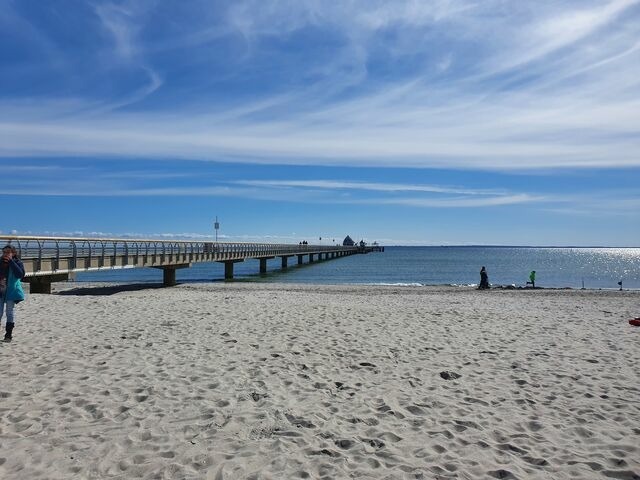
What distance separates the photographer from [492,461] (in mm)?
4520

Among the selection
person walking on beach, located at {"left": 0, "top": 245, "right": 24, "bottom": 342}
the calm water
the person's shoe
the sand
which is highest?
person walking on beach, located at {"left": 0, "top": 245, "right": 24, "bottom": 342}

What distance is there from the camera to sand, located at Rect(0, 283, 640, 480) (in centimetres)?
445

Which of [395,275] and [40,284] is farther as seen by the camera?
[395,275]

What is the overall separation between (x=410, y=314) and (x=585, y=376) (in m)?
7.11

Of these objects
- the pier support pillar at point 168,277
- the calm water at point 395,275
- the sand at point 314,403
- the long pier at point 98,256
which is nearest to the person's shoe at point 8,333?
the sand at point 314,403

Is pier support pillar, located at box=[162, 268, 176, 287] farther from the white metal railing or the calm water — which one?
the calm water

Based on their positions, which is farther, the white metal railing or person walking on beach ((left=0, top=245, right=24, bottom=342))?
the white metal railing

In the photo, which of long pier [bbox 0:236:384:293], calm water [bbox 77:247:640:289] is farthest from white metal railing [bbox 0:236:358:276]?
calm water [bbox 77:247:640:289]

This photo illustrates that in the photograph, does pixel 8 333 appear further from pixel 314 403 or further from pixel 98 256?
pixel 98 256

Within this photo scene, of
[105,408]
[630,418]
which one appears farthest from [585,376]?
[105,408]

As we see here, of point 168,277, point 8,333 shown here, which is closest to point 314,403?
point 8,333

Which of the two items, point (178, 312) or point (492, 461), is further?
point (178, 312)

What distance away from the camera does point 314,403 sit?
239 inches

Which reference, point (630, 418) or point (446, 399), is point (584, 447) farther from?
point (446, 399)
